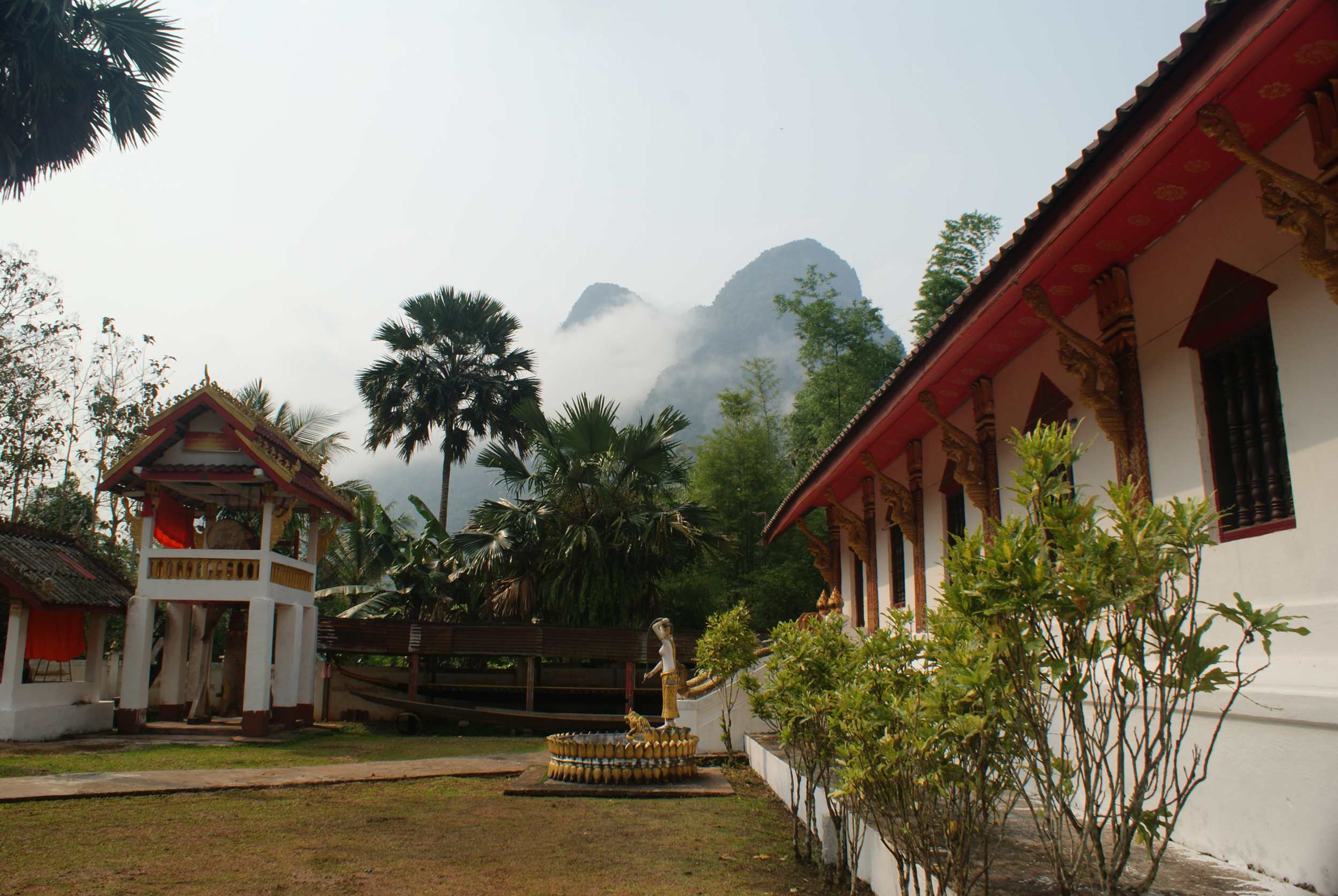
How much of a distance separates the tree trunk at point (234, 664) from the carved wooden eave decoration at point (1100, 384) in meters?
15.7

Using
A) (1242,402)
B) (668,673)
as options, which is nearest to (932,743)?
(1242,402)

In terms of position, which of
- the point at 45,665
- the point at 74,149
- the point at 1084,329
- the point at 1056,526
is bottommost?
the point at 45,665

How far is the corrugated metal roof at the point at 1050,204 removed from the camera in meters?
3.75

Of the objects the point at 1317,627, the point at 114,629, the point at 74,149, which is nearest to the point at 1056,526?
the point at 1317,627

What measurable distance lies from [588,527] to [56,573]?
8.81 metres

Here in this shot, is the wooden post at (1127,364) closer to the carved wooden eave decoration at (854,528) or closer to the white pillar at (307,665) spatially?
the carved wooden eave decoration at (854,528)

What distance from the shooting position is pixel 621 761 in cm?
923

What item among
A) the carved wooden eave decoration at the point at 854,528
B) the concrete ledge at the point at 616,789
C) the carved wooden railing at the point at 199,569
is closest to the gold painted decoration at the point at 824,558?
the carved wooden eave decoration at the point at 854,528

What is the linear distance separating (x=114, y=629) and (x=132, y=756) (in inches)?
590

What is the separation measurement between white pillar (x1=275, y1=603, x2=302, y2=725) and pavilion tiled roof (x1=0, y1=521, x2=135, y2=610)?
8.18ft

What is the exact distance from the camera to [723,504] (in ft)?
72.2

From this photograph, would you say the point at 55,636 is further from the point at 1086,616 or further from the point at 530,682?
the point at 1086,616

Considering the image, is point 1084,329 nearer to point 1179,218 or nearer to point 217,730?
point 1179,218

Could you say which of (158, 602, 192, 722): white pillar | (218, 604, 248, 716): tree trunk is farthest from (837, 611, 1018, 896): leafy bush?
(218, 604, 248, 716): tree trunk
